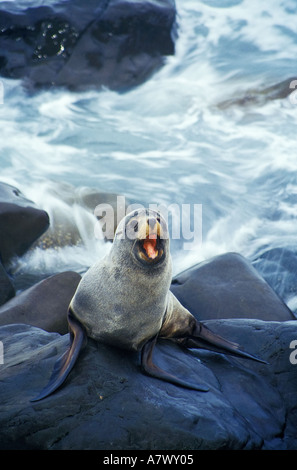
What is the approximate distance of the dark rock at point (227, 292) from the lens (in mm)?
5844

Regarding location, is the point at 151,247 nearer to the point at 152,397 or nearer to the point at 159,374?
the point at 159,374

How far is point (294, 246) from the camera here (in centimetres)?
866

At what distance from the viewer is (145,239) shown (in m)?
3.86

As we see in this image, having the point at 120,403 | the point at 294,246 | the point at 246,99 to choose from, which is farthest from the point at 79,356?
the point at 246,99

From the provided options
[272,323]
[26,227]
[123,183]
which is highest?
[272,323]

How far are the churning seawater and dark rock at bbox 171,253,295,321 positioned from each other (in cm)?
204

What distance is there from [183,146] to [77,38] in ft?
12.0

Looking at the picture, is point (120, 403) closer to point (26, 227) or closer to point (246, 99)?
point (26, 227)

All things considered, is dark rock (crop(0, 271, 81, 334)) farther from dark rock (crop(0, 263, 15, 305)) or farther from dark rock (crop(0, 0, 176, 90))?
dark rock (crop(0, 0, 176, 90))

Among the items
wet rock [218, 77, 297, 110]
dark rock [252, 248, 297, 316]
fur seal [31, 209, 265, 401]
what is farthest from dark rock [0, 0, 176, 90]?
fur seal [31, 209, 265, 401]

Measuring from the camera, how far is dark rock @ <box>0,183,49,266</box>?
269 inches

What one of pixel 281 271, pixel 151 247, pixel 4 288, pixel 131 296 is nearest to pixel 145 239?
pixel 151 247

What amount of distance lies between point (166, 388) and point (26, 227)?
387 cm

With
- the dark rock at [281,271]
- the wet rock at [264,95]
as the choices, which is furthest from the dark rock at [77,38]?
A: the dark rock at [281,271]
